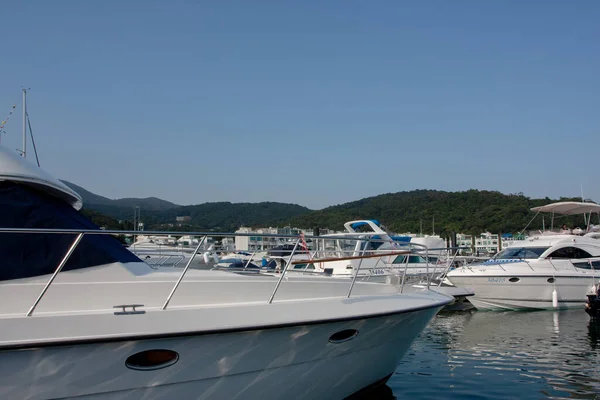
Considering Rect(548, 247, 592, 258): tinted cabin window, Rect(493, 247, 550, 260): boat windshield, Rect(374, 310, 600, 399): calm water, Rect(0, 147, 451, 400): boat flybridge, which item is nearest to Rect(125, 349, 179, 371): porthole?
Rect(0, 147, 451, 400): boat flybridge

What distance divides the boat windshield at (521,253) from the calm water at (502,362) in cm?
467

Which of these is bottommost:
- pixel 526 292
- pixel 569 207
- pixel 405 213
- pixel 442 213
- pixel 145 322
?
pixel 526 292

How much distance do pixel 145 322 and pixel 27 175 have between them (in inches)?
72.3

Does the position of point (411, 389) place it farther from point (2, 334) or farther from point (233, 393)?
point (2, 334)

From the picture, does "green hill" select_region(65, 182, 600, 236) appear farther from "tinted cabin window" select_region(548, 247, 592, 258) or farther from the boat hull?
the boat hull

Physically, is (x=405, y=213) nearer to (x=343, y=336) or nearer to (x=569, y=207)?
(x=569, y=207)

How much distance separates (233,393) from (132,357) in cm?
99

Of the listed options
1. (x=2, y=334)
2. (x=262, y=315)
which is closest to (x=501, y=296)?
(x=262, y=315)

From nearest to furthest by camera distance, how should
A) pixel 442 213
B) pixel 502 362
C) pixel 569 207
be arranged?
pixel 502 362, pixel 569 207, pixel 442 213

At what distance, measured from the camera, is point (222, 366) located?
172 inches

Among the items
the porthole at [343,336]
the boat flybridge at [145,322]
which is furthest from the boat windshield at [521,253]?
the boat flybridge at [145,322]

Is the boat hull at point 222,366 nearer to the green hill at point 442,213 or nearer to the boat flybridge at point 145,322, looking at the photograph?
the boat flybridge at point 145,322

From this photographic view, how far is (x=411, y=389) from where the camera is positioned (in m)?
7.08

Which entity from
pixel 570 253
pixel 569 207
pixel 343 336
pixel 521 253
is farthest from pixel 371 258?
pixel 569 207
